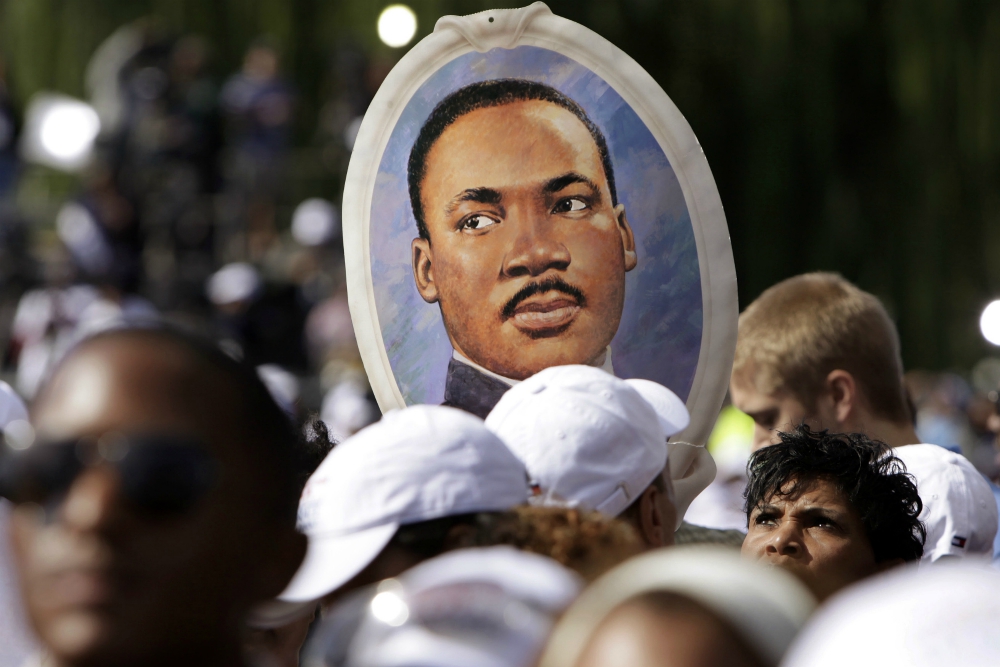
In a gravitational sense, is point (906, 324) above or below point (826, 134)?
below

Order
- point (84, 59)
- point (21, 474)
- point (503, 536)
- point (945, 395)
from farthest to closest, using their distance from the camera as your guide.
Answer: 1. point (84, 59)
2. point (945, 395)
3. point (503, 536)
4. point (21, 474)

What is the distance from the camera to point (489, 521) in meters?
1.51

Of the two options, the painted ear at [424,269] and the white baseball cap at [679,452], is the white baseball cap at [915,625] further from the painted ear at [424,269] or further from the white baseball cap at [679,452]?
the painted ear at [424,269]

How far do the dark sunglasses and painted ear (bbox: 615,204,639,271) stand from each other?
125cm

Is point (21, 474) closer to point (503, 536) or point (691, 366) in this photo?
point (503, 536)

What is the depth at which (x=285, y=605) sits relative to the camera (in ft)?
5.13

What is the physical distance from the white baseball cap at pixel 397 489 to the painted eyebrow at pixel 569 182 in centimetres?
73

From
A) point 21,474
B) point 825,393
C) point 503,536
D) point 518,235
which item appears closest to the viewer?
point 21,474

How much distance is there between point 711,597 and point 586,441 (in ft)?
2.86

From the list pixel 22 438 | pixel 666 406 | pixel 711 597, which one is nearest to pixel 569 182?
pixel 666 406

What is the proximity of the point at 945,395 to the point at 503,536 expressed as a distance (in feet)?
32.3

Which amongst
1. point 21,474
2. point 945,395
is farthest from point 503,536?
point 945,395

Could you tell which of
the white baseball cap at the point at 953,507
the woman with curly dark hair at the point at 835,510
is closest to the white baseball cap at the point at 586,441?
the woman with curly dark hair at the point at 835,510

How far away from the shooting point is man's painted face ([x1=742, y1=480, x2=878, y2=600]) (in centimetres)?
219
